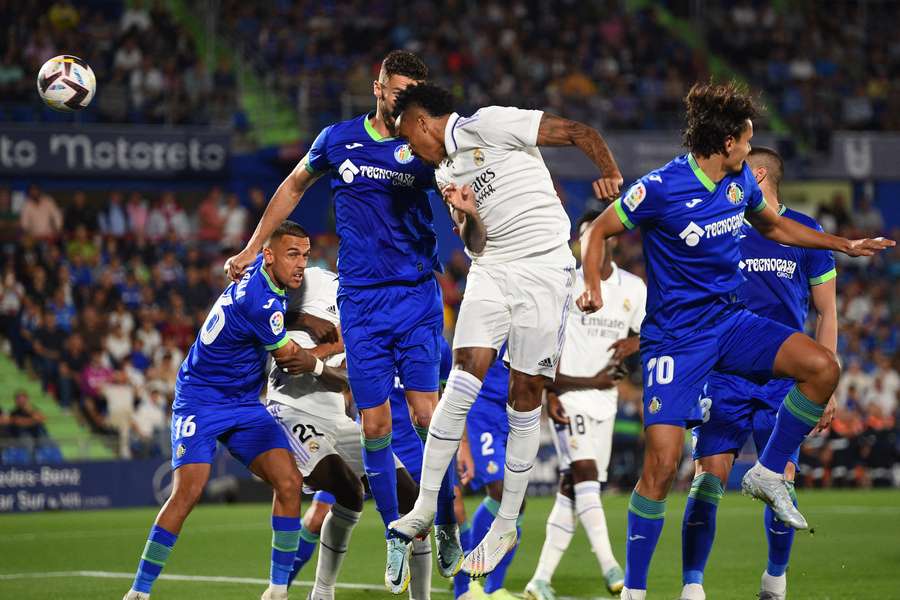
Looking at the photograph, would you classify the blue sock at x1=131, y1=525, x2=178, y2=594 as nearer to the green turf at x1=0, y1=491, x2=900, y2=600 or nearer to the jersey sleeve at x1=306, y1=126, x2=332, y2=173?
the green turf at x1=0, y1=491, x2=900, y2=600

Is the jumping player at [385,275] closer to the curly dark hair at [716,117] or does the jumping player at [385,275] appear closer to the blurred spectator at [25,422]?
the curly dark hair at [716,117]

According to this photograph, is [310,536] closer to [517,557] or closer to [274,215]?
[274,215]

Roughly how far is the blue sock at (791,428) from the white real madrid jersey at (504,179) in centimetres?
172

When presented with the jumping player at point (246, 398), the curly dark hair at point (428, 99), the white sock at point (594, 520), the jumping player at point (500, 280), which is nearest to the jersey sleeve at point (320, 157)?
the jumping player at point (246, 398)

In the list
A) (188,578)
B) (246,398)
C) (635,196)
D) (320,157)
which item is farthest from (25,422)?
(635,196)

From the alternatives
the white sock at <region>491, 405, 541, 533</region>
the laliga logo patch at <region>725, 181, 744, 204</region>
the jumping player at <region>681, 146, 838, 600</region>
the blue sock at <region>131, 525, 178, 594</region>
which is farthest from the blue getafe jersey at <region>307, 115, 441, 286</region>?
the jumping player at <region>681, 146, 838, 600</region>

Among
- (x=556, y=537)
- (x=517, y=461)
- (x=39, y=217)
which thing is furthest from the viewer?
(x=39, y=217)

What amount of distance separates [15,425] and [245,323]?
40.0ft

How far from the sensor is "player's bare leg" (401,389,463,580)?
8.24 metres

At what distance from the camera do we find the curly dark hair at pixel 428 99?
794 centimetres

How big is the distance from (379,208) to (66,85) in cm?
347

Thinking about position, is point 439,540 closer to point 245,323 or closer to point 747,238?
point 245,323

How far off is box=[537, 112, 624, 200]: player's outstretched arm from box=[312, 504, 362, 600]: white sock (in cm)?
315

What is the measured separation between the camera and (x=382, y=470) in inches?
326
